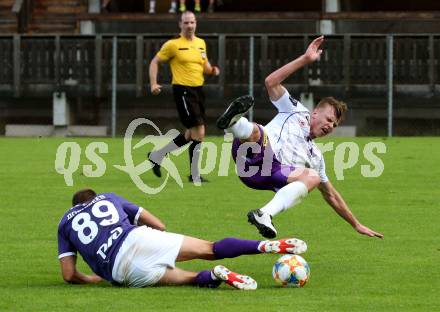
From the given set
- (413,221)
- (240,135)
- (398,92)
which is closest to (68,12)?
(398,92)

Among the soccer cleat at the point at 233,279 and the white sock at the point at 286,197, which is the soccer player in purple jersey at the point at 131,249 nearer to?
the soccer cleat at the point at 233,279

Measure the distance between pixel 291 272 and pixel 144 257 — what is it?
43.7 inches

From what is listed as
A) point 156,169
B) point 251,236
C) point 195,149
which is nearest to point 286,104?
point 251,236

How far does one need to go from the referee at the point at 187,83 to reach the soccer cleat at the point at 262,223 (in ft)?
27.9

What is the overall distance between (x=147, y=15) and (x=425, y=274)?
2331cm

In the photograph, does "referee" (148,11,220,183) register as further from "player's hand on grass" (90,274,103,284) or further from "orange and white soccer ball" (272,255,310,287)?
"orange and white soccer ball" (272,255,310,287)

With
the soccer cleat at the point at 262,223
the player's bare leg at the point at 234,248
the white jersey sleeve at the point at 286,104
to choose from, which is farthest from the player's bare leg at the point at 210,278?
the white jersey sleeve at the point at 286,104

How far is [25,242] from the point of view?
43.2 ft

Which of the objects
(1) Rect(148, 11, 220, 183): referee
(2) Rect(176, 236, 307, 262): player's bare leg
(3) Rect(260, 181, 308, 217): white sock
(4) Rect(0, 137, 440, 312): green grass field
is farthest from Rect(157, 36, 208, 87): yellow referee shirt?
(2) Rect(176, 236, 307, 262): player's bare leg

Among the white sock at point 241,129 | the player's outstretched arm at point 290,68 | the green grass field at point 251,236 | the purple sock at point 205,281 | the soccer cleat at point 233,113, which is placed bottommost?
the green grass field at point 251,236

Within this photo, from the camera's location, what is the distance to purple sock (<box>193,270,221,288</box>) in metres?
10.2

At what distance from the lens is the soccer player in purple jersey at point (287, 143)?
443 inches

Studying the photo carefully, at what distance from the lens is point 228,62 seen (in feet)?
96.7

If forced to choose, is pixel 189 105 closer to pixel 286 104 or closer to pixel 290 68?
pixel 286 104
